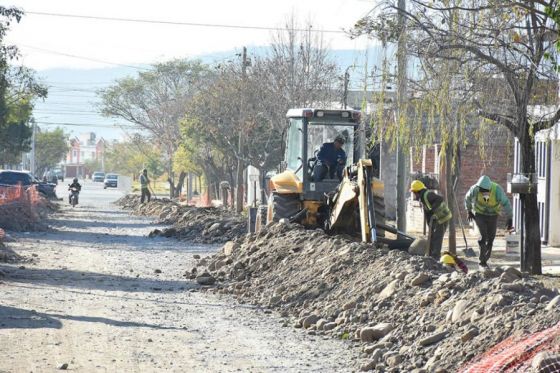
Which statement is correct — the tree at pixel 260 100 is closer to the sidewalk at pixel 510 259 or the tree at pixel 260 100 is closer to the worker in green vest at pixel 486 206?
the sidewalk at pixel 510 259

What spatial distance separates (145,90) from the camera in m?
89.3

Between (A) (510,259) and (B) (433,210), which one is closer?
(B) (433,210)

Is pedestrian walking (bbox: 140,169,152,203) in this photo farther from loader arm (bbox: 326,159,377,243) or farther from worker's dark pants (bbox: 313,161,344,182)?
loader arm (bbox: 326,159,377,243)

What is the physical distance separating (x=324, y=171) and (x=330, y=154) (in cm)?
46

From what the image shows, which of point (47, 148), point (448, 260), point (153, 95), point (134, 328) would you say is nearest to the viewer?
point (134, 328)

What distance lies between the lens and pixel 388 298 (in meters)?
13.9

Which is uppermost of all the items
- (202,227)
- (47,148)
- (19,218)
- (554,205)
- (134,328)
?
(47,148)

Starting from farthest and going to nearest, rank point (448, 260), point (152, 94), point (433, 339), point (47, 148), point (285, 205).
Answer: point (47, 148) < point (152, 94) < point (285, 205) < point (448, 260) < point (433, 339)

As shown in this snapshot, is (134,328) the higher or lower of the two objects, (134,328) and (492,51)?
the lower

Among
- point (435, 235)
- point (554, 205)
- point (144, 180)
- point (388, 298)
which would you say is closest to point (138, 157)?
point (144, 180)

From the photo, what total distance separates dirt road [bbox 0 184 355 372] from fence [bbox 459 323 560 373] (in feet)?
5.79

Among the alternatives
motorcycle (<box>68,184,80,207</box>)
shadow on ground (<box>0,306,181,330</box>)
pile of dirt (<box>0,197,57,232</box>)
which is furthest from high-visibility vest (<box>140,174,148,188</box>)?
shadow on ground (<box>0,306,181,330</box>)

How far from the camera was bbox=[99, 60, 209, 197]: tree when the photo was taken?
84375 mm

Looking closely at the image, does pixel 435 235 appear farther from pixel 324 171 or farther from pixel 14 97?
pixel 14 97
